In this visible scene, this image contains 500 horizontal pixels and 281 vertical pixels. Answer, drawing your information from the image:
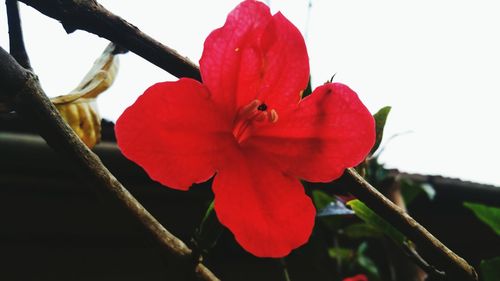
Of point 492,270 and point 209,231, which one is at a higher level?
point 209,231

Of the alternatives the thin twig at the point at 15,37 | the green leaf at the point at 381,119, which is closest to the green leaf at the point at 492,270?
the green leaf at the point at 381,119

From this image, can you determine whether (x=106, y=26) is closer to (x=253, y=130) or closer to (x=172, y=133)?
(x=172, y=133)

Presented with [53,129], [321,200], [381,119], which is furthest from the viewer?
[321,200]

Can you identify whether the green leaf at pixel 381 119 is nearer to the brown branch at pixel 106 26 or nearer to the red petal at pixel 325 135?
the red petal at pixel 325 135

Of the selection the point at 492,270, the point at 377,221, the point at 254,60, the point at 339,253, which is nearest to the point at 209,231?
the point at 254,60

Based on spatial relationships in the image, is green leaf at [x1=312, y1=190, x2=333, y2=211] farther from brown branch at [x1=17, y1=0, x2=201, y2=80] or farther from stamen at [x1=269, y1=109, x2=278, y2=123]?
brown branch at [x1=17, y1=0, x2=201, y2=80]

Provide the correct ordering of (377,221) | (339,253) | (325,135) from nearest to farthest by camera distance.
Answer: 1. (325,135)
2. (377,221)
3. (339,253)
